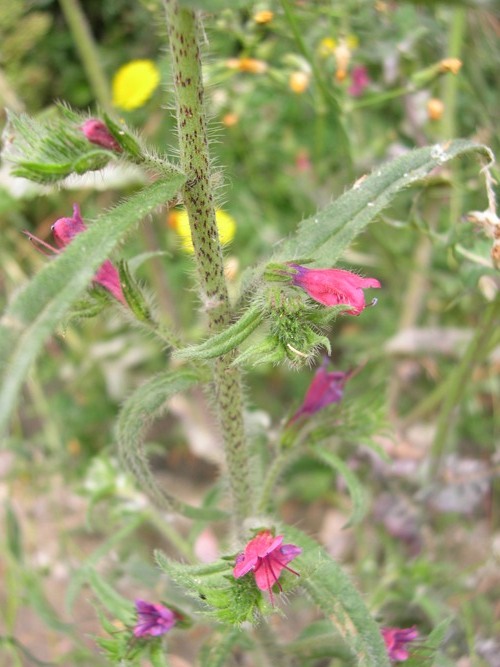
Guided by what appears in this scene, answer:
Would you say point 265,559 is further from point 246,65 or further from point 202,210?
point 246,65

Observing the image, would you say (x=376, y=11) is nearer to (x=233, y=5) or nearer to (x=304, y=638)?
(x=233, y=5)

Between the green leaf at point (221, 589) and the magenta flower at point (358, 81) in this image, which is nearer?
the green leaf at point (221, 589)

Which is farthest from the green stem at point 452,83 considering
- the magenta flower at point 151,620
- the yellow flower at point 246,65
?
the magenta flower at point 151,620

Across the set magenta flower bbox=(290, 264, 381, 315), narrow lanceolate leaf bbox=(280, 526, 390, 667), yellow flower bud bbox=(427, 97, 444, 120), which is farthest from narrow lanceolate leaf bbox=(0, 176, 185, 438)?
yellow flower bud bbox=(427, 97, 444, 120)

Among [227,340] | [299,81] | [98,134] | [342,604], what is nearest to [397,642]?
[342,604]

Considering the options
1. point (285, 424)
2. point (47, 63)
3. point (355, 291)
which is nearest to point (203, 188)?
point (355, 291)

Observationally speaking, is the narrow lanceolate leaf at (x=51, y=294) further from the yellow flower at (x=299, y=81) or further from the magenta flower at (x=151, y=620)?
the yellow flower at (x=299, y=81)
